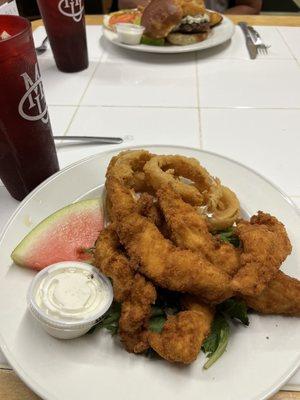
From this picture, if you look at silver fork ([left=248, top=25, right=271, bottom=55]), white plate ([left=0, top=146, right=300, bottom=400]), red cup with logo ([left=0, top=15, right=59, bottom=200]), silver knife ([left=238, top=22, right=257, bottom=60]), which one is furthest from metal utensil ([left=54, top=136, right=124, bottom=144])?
silver fork ([left=248, top=25, right=271, bottom=55])

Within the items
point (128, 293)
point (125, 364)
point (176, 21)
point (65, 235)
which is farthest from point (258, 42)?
point (125, 364)

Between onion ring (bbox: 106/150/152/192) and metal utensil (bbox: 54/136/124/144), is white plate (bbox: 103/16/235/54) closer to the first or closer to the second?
metal utensil (bbox: 54/136/124/144)

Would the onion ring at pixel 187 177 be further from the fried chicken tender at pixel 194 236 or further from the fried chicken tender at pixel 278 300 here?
the fried chicken tender at pixel 278 300

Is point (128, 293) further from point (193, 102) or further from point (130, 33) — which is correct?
point (130, 33)

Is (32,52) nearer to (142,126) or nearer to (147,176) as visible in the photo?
(147,176)

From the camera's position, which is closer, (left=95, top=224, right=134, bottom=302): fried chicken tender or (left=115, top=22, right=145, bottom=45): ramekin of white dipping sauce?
(left=95, top=224, right=134, bottom=302): fried chicken tender

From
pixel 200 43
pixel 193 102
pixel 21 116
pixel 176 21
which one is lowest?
pixel 193 102
